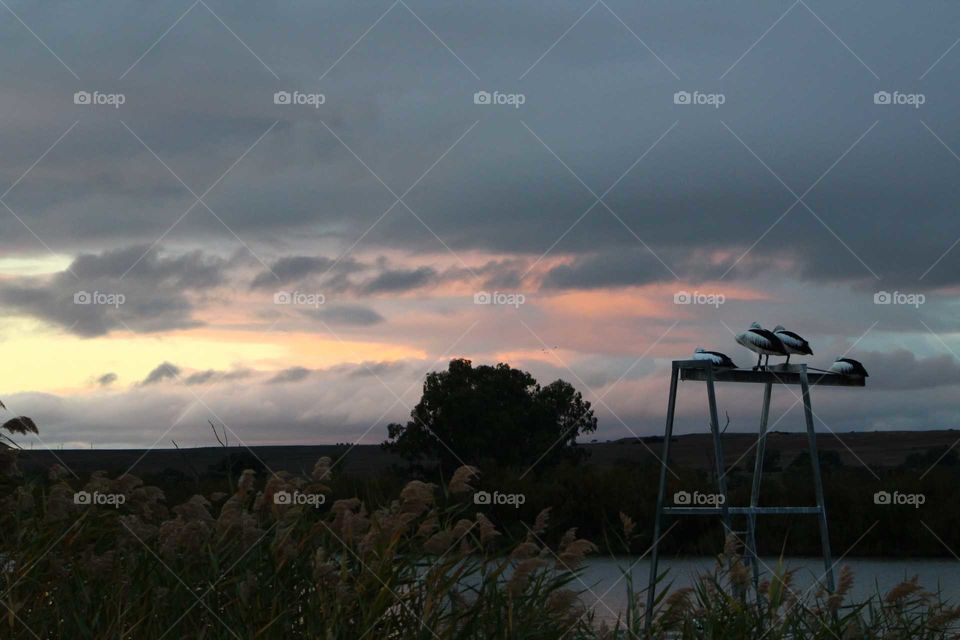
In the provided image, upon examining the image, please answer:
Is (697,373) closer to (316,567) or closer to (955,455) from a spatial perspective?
(316,567)

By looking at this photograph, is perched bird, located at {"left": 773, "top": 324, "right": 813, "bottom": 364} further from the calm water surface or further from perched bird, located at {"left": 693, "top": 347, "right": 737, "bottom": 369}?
the calm water surface

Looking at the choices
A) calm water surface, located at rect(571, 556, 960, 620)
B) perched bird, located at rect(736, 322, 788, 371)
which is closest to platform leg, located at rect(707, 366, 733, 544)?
perched bird, located at rect(736, 322, 788, 371)

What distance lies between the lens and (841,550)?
3394cm

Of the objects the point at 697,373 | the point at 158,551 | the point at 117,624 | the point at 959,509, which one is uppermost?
the point at 959,509

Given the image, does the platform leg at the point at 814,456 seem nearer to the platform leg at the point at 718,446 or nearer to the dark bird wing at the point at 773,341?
the dark bird wing at the point at 773,341

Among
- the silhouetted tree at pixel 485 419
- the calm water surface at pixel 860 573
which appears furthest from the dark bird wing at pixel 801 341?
the silhouetted tree at pixel 485 419

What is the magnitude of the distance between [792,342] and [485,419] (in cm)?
3317

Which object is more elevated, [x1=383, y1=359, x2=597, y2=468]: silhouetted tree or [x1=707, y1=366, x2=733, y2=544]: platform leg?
[x1=383, y1=359, x2=597, y2=468]: silhouetted tree

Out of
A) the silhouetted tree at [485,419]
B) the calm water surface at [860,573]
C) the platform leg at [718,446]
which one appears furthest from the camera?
the silhouetted tree at [485,419]

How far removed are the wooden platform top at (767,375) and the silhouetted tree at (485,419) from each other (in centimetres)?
3211

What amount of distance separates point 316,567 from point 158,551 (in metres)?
1.78

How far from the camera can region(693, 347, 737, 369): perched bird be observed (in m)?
14.6

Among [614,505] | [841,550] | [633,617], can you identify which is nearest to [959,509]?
[841,550]

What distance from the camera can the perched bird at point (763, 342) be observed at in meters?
14.8
